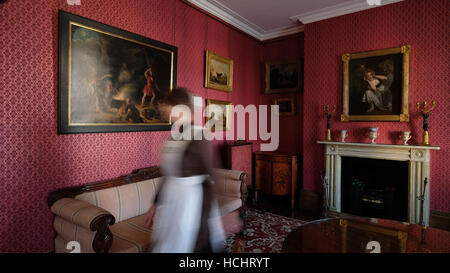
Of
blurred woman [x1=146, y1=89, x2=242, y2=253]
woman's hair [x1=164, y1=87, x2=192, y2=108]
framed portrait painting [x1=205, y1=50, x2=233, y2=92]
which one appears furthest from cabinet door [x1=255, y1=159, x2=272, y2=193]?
woman's hair [x1=164, y1=87, x2=192, y2=108]

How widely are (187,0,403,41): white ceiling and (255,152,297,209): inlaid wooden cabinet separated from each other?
9.05 feet

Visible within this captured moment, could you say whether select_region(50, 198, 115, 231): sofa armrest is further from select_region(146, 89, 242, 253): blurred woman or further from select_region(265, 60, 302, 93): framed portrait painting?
select_region(265, 60, 302, 93): framed portrait painting

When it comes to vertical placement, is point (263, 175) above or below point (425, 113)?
below

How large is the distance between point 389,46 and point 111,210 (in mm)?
4777

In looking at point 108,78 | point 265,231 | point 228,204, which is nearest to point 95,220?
point 108,78

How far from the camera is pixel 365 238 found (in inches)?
80.3

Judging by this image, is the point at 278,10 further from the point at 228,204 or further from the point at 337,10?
the point at 228,204

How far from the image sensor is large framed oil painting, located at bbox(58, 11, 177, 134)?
7.97 feet

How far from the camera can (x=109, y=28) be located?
109 inches

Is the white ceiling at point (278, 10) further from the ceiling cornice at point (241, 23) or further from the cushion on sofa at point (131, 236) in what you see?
the cushion on sofa at point (131, 236)

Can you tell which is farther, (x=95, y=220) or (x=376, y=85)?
(x=376, y=85)

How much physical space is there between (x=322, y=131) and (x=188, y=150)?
3413 mm

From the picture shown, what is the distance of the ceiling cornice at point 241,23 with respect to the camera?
4.16m

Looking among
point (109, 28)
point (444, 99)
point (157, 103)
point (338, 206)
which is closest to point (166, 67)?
point (157, 103)
